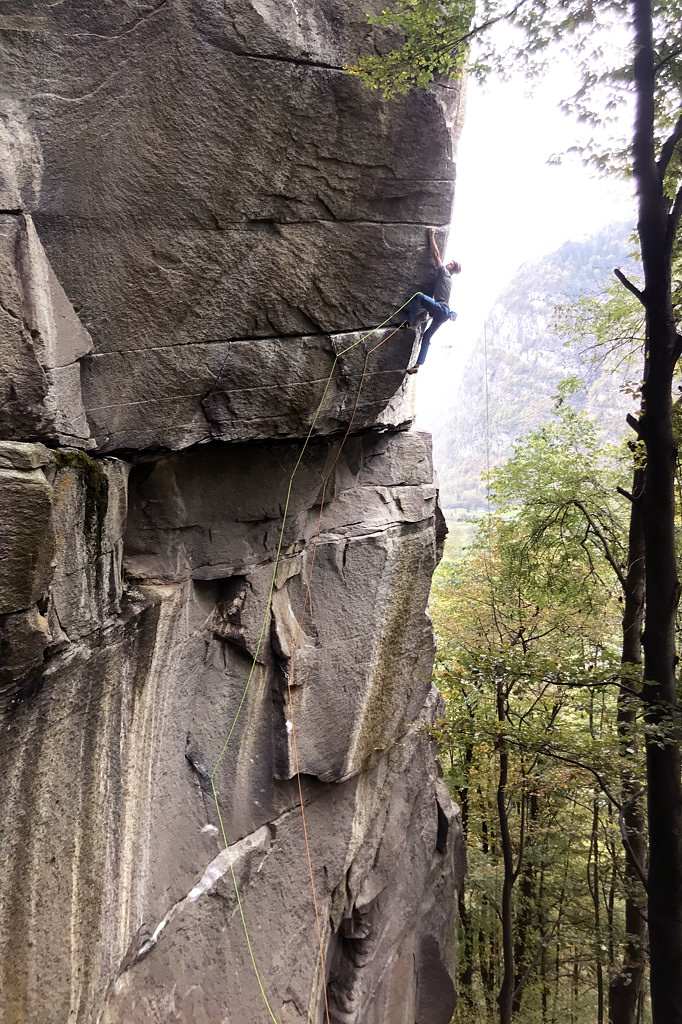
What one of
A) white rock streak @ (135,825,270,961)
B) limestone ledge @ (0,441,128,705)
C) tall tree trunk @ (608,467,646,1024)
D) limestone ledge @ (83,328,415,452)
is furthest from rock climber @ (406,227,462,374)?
white rock streak @ (135,825,270,961)

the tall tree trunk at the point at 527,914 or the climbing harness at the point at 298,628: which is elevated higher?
the climbing harness at the point at 298,628

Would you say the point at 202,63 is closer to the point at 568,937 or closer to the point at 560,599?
the point at 560,599

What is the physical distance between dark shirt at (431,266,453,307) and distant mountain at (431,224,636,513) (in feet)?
94.5

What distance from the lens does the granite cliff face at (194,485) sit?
404 centimetres

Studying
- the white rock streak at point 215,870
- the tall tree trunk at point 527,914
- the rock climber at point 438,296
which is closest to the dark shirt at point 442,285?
the rock climber at point 438,296

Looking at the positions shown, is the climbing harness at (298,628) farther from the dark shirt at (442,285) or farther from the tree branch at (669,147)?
the tree branch at (669,147)

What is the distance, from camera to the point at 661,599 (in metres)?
5.29

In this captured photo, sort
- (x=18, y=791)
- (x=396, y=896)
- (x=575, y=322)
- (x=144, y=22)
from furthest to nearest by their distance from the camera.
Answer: (x=575, y=322) < (x=396, y=896) < (x=144, y=22) < (x=18, y=791)

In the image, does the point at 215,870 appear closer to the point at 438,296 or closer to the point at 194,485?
the point at 194,485

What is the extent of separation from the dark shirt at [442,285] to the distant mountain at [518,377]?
28.8 metres

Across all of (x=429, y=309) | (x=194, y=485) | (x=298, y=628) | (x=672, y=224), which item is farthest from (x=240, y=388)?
(x=672, y=224)

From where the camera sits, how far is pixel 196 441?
204 inches

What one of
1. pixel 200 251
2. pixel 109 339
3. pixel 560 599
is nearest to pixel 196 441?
pixel 109 339

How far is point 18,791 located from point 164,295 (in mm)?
3455
